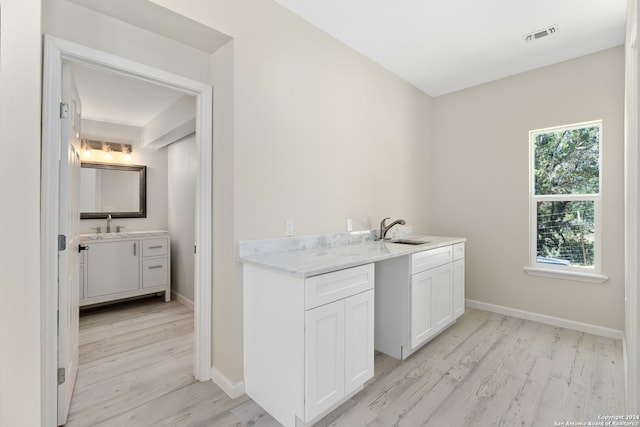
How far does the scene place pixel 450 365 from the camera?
2291 millimetres

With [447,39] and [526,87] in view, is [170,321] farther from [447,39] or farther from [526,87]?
[526,87]

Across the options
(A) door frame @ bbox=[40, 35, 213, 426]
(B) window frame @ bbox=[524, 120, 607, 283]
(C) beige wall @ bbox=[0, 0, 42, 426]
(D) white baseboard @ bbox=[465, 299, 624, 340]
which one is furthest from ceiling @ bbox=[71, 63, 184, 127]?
(D) white baseboard @ bbox=[465, 299, 624, 340]

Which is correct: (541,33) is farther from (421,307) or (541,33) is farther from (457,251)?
(421,307)

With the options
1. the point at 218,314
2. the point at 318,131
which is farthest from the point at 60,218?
the point at 318,131

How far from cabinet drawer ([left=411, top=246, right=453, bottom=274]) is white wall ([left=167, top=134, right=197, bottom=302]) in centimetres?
267

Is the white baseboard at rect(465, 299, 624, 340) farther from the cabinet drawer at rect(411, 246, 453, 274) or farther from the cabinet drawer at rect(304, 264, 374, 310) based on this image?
the cabinet drawer at rect(304, 264, 374, 310)

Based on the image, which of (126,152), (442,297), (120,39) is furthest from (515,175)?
(126,152)

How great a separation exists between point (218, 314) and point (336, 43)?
2.38m

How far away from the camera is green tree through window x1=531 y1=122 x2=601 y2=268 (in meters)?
2.89

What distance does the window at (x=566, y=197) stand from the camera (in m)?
2.88

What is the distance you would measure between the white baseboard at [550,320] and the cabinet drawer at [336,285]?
233 centimetres

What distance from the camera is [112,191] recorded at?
160 inches

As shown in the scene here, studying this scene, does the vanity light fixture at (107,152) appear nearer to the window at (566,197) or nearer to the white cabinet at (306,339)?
the white cabinet at (306,339)

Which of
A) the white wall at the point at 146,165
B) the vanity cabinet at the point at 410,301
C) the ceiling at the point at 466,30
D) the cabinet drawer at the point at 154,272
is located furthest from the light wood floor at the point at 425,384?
the ceiling at the point at 466,30
